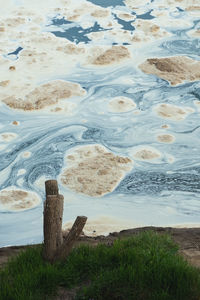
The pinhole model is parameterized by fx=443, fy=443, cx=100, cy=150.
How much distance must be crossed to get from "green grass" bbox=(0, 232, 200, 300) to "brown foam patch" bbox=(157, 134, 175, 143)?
8.57ft

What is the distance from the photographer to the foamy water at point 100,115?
12.9 ft

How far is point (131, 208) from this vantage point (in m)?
3.90

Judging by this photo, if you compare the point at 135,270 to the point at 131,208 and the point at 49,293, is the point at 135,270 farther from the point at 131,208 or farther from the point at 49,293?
the point at 131,208

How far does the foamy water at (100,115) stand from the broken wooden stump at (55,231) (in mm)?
1326

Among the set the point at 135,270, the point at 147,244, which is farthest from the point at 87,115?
the point at 135,270

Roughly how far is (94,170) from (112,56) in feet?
9.45

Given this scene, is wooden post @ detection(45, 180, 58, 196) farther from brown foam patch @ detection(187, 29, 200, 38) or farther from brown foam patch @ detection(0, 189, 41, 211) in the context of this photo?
brown foam patch @ detection(187, 29, 200, 38)

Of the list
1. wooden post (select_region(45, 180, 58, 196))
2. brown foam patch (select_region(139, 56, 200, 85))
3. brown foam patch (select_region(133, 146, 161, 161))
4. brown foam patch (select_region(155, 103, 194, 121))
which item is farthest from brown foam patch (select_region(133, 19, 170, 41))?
wooden post (select_region(45, 180, 58, 196))

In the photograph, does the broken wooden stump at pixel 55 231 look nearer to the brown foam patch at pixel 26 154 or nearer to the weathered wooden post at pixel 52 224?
the weathered wooden post at pixel 52 224

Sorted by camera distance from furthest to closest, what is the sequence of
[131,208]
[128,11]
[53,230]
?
1. [128,11]
2. [131,208]
3. [53,230]

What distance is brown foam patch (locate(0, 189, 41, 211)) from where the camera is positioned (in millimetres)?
3898

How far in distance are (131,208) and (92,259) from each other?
1734mm

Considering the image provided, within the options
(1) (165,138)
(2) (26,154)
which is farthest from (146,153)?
(2) (26,154)

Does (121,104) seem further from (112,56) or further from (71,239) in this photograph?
(71,239)
